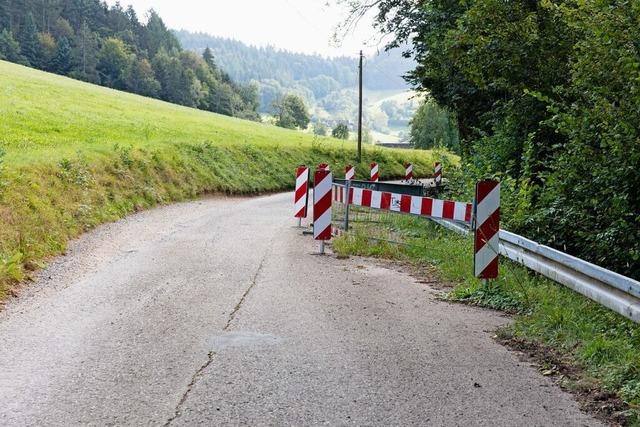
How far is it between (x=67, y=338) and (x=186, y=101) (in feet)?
368

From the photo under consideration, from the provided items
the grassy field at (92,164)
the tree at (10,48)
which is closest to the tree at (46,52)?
the tree at (10,48)

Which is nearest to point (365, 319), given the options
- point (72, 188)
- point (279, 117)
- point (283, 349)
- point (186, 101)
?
point (283, 349)

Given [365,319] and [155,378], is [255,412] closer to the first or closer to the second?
[155,378]

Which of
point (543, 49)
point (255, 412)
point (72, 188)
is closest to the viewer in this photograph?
point (255, 412)

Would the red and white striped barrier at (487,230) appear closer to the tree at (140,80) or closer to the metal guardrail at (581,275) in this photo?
the metal guardrail at (581,275)

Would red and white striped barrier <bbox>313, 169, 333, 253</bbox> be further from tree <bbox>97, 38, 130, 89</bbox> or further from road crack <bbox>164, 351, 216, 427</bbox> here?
tree <bbox>97, 38, 130, 89</bbox>

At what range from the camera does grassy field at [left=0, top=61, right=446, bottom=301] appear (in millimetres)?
10664

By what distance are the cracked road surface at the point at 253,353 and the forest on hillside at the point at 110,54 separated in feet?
343

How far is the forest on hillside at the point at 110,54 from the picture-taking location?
4289 inches

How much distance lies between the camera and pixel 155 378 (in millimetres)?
4789

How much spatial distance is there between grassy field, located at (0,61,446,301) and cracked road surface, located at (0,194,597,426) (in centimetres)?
125

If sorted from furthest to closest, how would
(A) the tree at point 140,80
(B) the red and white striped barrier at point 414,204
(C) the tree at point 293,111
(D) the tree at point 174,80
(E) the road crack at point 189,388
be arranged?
(C) the tree at point 293,111 → (D) the tree at point 174,80 → (A) the tree at point 140,80 → (B) the red and white striped barrier at point 414,204 → (E) the road crack at point 189,388

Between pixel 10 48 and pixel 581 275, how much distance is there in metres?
113

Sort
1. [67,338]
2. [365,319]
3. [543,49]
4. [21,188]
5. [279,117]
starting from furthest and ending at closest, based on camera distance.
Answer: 1. [279,117]
2. [543,49]
3. [21,188]
4. [365,319]
5. [67,338]
